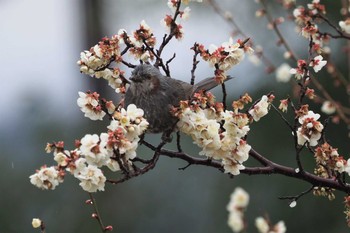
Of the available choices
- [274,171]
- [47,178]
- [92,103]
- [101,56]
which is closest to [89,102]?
[92,103]

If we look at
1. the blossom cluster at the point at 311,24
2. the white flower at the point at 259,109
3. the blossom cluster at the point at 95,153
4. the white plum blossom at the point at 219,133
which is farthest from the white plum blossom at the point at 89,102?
the blossom cluster at the point at 311,24

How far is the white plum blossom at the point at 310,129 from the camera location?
2100mm

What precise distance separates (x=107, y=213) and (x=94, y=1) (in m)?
2.69

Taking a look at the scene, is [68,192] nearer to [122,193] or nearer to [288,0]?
[122,193]

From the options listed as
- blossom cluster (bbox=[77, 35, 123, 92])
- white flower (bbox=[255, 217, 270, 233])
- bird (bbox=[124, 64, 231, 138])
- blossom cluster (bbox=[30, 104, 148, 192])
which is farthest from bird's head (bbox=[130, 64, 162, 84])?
white flower (bbox=[255, 217, 270, 233])

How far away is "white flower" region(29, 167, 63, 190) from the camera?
196cm

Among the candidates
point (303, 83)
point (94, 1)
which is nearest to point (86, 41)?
point (94, 1)

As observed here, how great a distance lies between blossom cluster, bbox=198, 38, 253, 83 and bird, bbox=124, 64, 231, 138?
255 mm

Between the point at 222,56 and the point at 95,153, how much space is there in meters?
0.55

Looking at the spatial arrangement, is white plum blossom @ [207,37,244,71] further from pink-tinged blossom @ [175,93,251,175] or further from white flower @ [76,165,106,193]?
white flower @ [76,165,106,193]

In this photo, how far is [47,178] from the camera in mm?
1969

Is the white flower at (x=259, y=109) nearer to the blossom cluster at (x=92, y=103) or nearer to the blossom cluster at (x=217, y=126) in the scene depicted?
the blossom cluster at (x=217, y=126)

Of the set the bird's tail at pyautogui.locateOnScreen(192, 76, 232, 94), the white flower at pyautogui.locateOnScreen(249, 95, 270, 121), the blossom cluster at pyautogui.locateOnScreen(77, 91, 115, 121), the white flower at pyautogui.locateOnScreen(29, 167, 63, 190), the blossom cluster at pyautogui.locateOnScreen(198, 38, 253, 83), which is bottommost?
the white flower at pyautogui.locateOnScreen(29, 167, 63, 190)

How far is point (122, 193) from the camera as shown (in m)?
5.84
